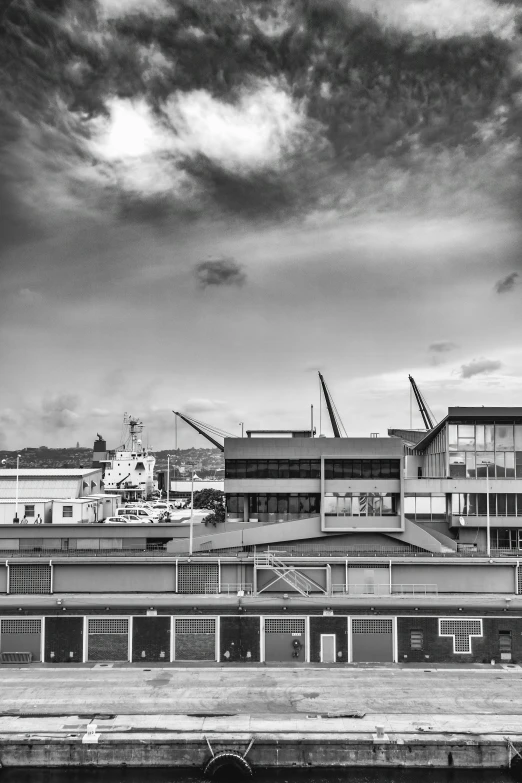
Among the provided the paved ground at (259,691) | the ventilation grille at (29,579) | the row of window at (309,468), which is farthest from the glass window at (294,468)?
the ventilation grille at (29,579)

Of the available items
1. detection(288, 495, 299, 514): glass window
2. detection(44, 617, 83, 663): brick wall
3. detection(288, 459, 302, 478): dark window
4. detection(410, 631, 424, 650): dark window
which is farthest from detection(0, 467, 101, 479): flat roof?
detection(410, 631, 424, 650): dark window

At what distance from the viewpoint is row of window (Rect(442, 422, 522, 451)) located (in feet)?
154

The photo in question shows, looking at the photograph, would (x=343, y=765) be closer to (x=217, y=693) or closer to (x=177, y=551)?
(x=217, y=693)

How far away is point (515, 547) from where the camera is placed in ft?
152

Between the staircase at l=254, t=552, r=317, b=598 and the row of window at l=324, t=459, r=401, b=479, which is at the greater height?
the row of window at l=324, t=459, r=401, b=479

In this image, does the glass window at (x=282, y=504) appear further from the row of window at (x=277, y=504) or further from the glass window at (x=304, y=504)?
the glass window at (x=304, y=504)

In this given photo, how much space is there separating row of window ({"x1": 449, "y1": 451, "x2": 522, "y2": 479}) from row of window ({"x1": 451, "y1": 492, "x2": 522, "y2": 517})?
1276 millimetres

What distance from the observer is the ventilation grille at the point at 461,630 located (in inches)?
1366

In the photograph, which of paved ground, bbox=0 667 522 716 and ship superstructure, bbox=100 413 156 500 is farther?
ship superstructure, bbox=100 413 156 500

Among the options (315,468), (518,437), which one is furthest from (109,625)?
(518,437)

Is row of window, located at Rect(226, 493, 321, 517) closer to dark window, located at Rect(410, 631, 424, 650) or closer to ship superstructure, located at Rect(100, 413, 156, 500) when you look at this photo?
dark window, located at Rect(410, 631, 424, 650)

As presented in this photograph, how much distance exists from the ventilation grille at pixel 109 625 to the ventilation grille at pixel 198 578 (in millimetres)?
3862

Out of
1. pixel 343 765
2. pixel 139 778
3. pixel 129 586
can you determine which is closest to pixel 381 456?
pixel 129 586

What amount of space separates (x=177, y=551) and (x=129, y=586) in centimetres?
490
